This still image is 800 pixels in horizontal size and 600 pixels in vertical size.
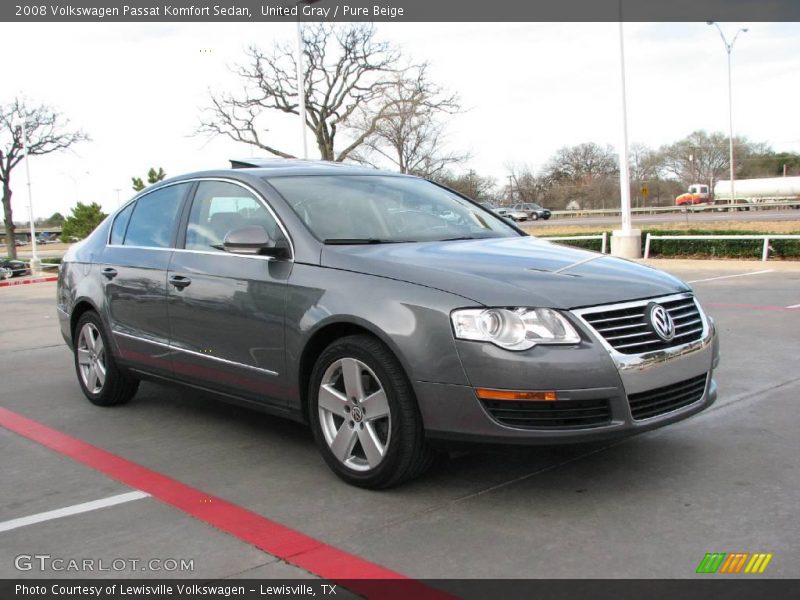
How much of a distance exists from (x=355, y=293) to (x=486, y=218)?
1.71 metres

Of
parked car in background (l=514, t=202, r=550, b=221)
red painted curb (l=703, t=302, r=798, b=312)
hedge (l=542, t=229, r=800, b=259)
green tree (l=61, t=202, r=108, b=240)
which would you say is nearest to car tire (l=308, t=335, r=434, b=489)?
red painted curb (l=703, t=302, r=798, b=312)

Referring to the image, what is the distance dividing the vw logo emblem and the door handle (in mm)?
2708

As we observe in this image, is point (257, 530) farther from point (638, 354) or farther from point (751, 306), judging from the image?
point (751, 306)

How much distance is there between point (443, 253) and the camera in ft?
14.4

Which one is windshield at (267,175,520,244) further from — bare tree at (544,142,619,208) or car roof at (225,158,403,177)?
bare tree at (544,142,619,208)

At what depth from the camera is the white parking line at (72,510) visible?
3.94m

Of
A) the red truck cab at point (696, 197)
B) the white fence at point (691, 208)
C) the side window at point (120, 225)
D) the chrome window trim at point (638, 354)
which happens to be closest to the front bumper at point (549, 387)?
the chrome window trim at point (638, 354)

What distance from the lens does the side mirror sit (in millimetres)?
4477

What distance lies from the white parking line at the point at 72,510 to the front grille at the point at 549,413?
6.10 ft

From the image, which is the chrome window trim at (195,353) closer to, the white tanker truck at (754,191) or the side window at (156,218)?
the side window at (156,218)

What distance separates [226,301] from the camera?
4.82 meters

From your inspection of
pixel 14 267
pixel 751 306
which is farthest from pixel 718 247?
pixel 14 267

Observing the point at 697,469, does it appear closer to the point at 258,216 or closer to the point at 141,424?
the point at 258,216

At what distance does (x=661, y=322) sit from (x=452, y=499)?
130 centimetres
